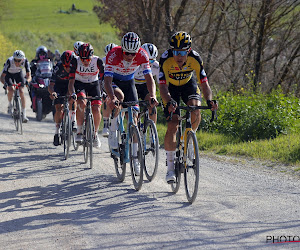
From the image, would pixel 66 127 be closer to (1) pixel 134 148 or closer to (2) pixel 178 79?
(1) pixel 134 148

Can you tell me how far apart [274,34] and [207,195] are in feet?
40.6

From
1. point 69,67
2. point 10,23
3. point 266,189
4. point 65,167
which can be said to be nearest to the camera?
point 266,189

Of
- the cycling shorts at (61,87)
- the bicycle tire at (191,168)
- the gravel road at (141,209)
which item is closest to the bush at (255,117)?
the gravel road at (141,209)

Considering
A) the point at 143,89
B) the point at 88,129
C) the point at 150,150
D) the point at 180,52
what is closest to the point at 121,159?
the point at 150,150

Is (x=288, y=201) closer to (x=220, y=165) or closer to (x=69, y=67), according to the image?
(x=220, y=165)

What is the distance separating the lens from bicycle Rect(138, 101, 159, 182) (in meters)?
7.20

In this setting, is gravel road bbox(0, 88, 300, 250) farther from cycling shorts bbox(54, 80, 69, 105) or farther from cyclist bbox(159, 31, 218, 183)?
cycling shorts bbox(54, 80, 69, 105)

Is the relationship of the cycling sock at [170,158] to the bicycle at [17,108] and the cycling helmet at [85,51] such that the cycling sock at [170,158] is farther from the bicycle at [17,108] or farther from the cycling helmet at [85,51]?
Result: the bicycle at [17,108]

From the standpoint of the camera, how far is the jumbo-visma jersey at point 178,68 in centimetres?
693

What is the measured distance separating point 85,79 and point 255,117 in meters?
4.26

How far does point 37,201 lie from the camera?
22.3 feet

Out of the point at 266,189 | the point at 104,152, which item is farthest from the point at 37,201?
the point at 104,152

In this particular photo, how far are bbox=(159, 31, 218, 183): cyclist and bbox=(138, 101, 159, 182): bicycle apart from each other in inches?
9.9

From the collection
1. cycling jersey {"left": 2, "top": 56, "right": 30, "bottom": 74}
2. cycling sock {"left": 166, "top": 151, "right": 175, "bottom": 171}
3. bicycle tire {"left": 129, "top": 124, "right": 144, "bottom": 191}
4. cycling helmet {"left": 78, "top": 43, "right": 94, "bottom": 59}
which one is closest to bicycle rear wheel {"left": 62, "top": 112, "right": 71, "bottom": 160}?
cycling helmet {"left": 78, "top": 43, "right": 94, "bottom": 59}
